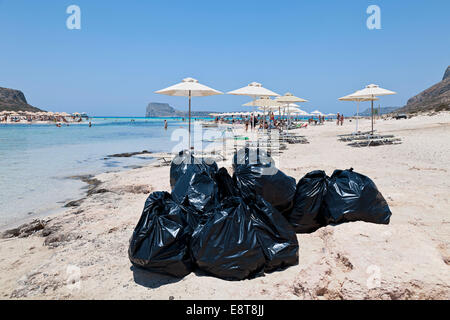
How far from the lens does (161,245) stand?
2.08 m

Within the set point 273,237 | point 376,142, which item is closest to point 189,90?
point 273,237

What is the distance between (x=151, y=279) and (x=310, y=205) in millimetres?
1547

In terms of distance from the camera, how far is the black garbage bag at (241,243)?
6.84 ft

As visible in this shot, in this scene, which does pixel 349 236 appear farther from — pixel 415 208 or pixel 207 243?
pixel 415 208

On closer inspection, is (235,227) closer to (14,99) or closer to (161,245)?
(161,245)

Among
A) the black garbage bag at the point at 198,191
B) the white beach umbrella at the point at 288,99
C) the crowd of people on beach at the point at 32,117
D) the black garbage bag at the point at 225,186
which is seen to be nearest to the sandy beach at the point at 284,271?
the black garbage bag at the point at 198,191

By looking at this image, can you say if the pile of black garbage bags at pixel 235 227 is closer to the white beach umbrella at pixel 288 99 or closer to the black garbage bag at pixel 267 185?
the black garbage bag at pixel 267 185

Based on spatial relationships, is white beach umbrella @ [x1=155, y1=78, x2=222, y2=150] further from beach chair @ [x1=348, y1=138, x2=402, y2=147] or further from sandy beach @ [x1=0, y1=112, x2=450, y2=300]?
beach chair @ [x1=348, y1=138, x2=402, y2=147]

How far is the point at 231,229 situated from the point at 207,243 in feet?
0.63

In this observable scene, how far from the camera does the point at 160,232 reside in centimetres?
210

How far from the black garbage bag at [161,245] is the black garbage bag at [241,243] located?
0.29 ft

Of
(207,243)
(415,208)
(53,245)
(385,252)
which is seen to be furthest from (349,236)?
(53,245)
